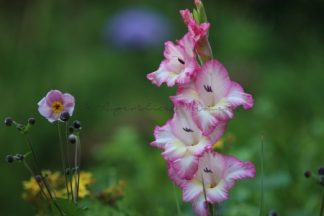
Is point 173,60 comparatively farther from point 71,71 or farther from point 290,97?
point 71,71

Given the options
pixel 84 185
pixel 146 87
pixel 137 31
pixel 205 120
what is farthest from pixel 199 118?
pixel 137 31

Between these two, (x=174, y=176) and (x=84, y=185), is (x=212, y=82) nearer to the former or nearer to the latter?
(x=174, y=176)

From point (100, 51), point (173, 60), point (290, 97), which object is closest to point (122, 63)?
point (100, 51)

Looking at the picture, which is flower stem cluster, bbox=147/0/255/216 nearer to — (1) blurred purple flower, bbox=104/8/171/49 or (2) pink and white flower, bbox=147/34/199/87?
(2) pink and white flower, bbox=147/34/199/87

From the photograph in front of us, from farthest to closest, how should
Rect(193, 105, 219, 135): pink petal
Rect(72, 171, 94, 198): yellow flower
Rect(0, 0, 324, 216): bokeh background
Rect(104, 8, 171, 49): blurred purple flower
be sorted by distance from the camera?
Rect(104, 8, 171, 49): blurred purple flower < Rect(0, 0, 324, 216): bokeh background < Rect(72, 171, 94, 198): yellow flower < Rect(193, 105, 219, 135): pink petal

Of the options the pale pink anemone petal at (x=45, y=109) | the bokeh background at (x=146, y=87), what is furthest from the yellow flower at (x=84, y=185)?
the pale pink anemone petal at (x=45, y=109)

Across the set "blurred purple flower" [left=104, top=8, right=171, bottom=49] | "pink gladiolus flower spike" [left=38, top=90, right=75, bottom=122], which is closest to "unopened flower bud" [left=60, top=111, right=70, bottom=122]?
"pink gladiolus flower spike" [left=38, top=90, right=75, bottom=122]

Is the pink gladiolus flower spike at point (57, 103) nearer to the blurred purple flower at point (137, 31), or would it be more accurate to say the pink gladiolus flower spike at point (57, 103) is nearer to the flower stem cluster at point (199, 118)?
the flower stem cluster at point (199, 118)
